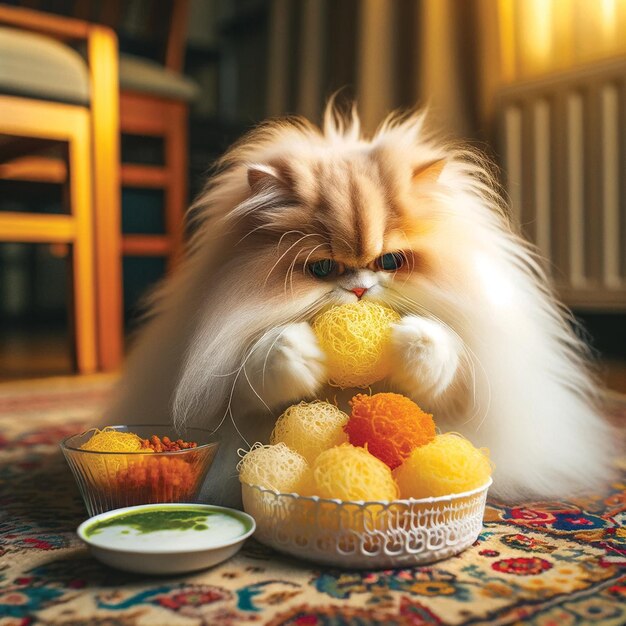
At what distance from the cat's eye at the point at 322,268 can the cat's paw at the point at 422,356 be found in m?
0.10

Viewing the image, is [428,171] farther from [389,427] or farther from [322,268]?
[389,427]

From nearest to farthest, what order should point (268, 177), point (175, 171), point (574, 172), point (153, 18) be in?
point (268, 177) < point (574, 172) < point (175, 171) < point (153, 18)

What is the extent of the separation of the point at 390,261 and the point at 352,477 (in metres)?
0.25

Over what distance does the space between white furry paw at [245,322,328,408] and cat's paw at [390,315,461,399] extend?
0.08 m

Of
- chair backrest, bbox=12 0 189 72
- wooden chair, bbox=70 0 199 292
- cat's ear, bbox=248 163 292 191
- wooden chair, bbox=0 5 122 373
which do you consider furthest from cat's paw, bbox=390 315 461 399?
chair backrest, bbox=12 0 189 72

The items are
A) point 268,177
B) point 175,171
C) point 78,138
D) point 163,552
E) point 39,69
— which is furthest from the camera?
point 175,171

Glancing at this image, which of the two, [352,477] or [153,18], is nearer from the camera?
[352,477]

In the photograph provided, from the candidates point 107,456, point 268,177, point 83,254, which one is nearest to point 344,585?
point 107,456

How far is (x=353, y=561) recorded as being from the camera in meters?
0.66

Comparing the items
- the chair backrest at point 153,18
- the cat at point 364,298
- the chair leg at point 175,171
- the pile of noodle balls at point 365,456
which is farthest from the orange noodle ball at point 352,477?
the chair backrest at point 153,18

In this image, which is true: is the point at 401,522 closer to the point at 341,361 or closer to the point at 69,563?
the point at 341,361

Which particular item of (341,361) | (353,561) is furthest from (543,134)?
(353,561)

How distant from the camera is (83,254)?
2.05 meters

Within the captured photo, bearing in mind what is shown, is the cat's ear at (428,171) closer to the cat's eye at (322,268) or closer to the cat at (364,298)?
the cat at (364,298)
